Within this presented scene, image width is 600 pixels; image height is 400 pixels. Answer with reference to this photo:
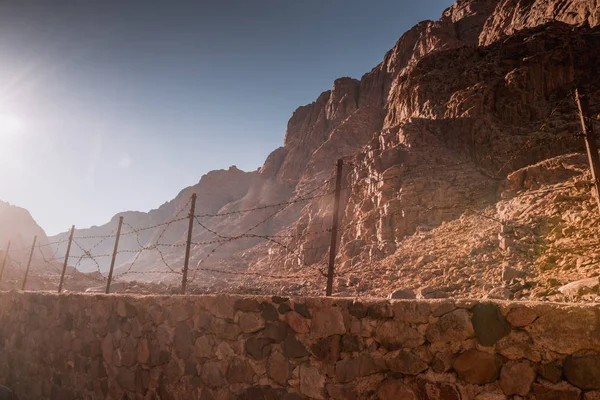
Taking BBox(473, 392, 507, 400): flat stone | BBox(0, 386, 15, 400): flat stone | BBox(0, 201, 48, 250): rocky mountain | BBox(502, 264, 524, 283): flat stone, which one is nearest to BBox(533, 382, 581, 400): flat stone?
BBox(473, 392, 507, 400): flat stone

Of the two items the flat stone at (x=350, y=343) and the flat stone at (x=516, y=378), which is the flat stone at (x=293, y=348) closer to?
the flat stone at (x=350, y=343)

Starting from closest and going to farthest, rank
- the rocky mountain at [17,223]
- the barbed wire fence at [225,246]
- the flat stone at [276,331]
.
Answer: the flat stone at [276,331] < the barbed wire fence at [225,246] < the rocky mountain at [17,223]

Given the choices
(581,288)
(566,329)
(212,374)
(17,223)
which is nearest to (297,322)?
(212,374)

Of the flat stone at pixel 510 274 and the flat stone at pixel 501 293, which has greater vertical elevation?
the flat stone at pixel 510 274

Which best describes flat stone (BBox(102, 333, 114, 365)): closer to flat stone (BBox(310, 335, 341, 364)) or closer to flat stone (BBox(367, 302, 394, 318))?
flat stone (BBox(310, 335, 341, 364))

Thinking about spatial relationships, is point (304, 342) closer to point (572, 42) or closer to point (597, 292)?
point (597, 292)

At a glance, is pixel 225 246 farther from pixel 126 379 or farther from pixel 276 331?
pixel 276 331

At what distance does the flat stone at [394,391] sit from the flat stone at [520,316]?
3.14 feet

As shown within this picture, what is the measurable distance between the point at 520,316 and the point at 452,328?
18.7 inches

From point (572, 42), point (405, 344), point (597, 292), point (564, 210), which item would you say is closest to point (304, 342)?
point (405, 344)

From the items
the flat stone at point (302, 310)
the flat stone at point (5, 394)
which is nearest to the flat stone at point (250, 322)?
the flat stone at point (302, 310)

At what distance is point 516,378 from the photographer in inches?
93.7

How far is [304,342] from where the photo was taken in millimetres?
3459

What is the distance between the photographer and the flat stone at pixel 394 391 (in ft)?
9.10
